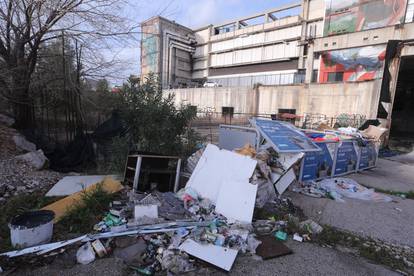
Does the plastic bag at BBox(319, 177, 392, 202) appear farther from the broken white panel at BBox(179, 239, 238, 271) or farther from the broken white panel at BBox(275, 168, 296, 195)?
the broken white panel at BBox(179, 239, 238, 271)


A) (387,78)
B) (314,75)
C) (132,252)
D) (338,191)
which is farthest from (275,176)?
(314,75)

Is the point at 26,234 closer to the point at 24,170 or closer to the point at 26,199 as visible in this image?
the point at 26,199

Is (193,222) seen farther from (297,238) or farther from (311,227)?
(311,227)

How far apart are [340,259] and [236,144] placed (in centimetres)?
334

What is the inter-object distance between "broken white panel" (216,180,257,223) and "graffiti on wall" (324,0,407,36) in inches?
898

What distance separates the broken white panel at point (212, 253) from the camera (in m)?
2.32

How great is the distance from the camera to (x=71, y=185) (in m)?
4.22

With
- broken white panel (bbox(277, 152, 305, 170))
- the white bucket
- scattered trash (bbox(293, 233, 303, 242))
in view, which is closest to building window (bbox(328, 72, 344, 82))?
broken white panel (bbox(277, 152, 305, 170))

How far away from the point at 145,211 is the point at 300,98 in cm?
2126

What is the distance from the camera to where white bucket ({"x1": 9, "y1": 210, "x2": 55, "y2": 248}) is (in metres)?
2.34

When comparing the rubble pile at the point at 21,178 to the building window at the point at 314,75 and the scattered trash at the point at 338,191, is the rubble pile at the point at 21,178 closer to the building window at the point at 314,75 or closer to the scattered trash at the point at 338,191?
the scattered trash at the point at 338,191

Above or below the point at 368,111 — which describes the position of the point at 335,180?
below

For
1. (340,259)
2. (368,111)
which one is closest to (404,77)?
(368,111)

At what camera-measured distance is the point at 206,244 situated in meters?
2.55
